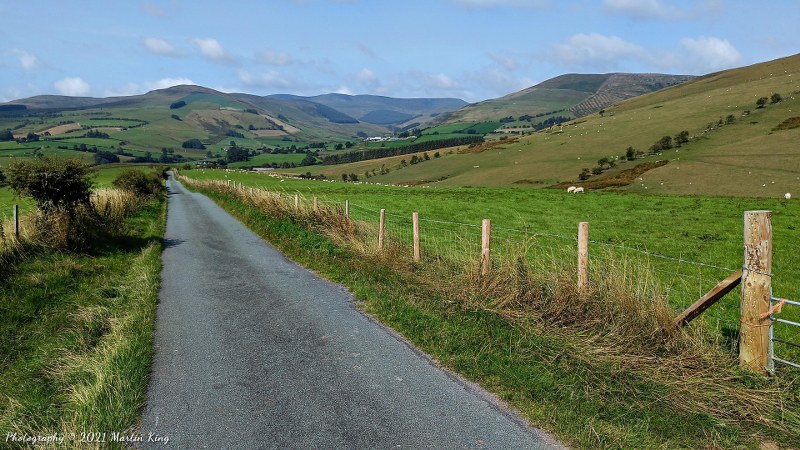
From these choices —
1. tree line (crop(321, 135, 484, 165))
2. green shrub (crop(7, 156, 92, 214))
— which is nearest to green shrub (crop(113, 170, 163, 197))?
green shrub (crop(7, 156, 92, 214))

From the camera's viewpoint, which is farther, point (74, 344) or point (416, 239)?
point (416, 239)

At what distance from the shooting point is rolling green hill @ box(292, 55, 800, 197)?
173 feet

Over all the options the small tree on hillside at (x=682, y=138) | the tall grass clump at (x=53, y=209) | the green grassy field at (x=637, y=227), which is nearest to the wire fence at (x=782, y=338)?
the green grassy field at (x=637, y=227)

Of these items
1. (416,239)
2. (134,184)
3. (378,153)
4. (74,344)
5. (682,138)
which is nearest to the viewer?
(74,344)

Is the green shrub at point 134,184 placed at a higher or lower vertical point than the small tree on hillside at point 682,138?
lower

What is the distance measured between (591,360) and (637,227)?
20.5 m

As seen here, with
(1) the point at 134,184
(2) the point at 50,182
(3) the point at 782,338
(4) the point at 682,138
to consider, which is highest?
(4) the point at 682,138

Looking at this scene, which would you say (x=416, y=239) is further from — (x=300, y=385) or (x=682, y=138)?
(x=682, y=138)

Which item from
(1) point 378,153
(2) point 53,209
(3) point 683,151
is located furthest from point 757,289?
(1) point 378,153

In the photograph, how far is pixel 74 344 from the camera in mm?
8617

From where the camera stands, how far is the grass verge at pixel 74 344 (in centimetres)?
587

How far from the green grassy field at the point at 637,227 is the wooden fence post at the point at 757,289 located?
1.94 m

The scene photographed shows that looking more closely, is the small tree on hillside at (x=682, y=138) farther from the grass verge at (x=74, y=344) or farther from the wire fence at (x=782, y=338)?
the grass verge at (x=74, y=344)

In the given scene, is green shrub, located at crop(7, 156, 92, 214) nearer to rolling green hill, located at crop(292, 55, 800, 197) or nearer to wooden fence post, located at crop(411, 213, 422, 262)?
wooden fence post, located at crop(411, 213, 422, 262)
